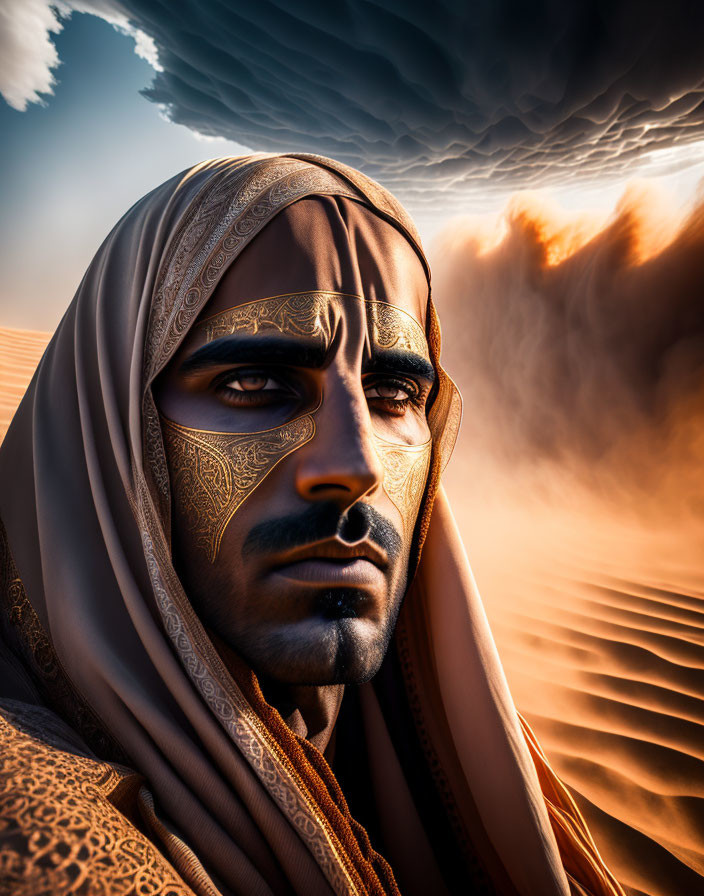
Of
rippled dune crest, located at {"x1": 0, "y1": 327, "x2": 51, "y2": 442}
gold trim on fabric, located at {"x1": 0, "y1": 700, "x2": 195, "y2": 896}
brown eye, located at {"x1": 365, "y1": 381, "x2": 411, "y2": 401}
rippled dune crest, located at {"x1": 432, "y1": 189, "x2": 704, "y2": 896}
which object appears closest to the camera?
gold trim on fabric, located at {"x1": 0, "y1": 700, "x2": 195, "y2": 896}

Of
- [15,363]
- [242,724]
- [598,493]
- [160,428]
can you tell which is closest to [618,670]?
[242,724]

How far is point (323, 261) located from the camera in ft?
3.83

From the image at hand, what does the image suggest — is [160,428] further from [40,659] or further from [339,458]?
[40,659]

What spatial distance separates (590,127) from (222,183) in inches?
354

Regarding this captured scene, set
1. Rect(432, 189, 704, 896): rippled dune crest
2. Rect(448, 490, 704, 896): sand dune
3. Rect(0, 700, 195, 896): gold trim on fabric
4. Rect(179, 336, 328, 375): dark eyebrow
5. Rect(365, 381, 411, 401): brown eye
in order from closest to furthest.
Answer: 1. Rect(0, 700, 195, 896): gold trim on fabric
2. Rect(179, 336, 328, 375): dark eyebrow
3. Rect(365, 381, 411, 401): brown eye
4. Rect(448, 490, 704, 896): sand dune
5. Rect(432, 189, 704, 896): rippled dune crest

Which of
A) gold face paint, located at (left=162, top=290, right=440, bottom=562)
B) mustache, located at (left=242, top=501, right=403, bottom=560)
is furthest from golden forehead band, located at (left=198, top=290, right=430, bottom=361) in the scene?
mustache, located at (left=242, top=501, right=403, bottom=560)

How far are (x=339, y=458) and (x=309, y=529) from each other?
170 mm

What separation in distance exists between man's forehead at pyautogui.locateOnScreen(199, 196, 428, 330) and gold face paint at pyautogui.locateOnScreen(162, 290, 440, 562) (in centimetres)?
3

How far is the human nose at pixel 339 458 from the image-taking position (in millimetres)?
980

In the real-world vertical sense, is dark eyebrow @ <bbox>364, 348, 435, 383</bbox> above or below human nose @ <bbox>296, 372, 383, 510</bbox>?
above

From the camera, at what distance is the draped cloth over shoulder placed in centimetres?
86

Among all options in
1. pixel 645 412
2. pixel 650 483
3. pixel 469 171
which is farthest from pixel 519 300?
pixel 469 171

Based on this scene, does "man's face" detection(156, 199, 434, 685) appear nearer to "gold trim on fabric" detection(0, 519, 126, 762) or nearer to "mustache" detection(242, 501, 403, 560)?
"mustache" detection(242, 501, 403, 560)

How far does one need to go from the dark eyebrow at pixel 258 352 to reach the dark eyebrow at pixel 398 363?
149mm
